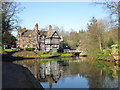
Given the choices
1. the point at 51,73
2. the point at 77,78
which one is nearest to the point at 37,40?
the point at 51,73

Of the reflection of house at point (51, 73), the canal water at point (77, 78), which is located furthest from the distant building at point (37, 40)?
the canal water at point (77, 78)

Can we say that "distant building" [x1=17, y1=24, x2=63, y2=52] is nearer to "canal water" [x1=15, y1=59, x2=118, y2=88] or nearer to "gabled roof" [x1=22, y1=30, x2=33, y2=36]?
"gabled roof" [x1=22, y1=30, x2=33, y2=36]

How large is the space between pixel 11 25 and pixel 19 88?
2398cm

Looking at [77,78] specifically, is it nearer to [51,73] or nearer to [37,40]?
[51,73]

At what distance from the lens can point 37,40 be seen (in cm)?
6588

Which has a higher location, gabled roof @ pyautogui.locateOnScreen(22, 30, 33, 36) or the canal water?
gabled roof @ pyautogui.locateOnScreen(22, 30, 33, 36)

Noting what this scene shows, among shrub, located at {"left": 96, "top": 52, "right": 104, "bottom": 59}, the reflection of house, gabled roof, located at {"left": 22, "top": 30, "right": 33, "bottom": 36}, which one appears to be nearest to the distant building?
gabled roof, located at {"left": 22, "top": 30, "right": 33, "bottom": 36}

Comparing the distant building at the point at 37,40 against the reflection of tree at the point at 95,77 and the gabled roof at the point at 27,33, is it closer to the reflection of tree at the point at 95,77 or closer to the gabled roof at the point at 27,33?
the gabled roof at the point at 27,33

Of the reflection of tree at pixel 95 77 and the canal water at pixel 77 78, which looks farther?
the canal water at pixel 77 78

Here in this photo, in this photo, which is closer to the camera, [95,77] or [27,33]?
[95,77]

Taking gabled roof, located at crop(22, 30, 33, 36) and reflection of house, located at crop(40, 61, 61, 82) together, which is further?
gabled roof, located at crop(22, 30, 33, 36)

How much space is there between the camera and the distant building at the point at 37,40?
210ft

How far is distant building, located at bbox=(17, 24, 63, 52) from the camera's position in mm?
64125

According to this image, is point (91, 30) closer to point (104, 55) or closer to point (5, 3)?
point (104, 55)
